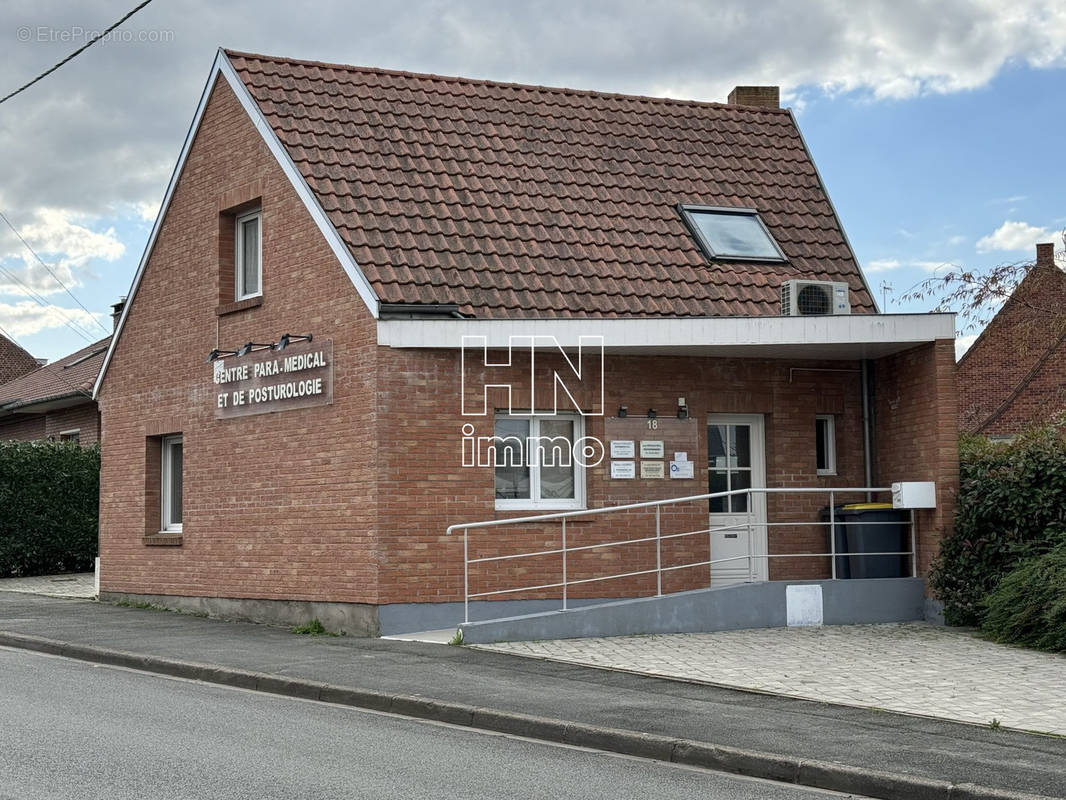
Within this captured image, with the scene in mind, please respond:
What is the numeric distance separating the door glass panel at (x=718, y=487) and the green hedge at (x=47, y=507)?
560 inches

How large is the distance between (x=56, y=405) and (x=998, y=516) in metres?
22.1

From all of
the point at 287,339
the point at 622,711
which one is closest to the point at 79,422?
the point at 287,339

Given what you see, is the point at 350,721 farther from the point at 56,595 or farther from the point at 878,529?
Result: the point at 56,595

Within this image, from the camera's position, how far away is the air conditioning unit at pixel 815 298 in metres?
14.9

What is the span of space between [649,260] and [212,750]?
9.39 m

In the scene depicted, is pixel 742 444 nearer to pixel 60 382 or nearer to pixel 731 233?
pixel 731 233

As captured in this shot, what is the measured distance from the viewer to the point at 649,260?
15875 millimetres

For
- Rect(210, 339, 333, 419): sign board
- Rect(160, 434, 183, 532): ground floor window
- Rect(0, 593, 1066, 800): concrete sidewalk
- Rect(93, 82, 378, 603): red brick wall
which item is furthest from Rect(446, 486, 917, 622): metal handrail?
Rect(160, 434, 183, 532): ground floor window

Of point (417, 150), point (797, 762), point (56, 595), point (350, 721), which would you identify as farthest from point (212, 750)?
point (56, 595)

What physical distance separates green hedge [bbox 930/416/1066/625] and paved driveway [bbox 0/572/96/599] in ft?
41.2

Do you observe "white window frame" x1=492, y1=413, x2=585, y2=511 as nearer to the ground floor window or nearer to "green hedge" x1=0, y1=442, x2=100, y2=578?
the ground floor window

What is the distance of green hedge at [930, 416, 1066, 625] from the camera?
513 inches

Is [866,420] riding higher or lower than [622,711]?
higher

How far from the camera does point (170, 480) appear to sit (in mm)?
18328
